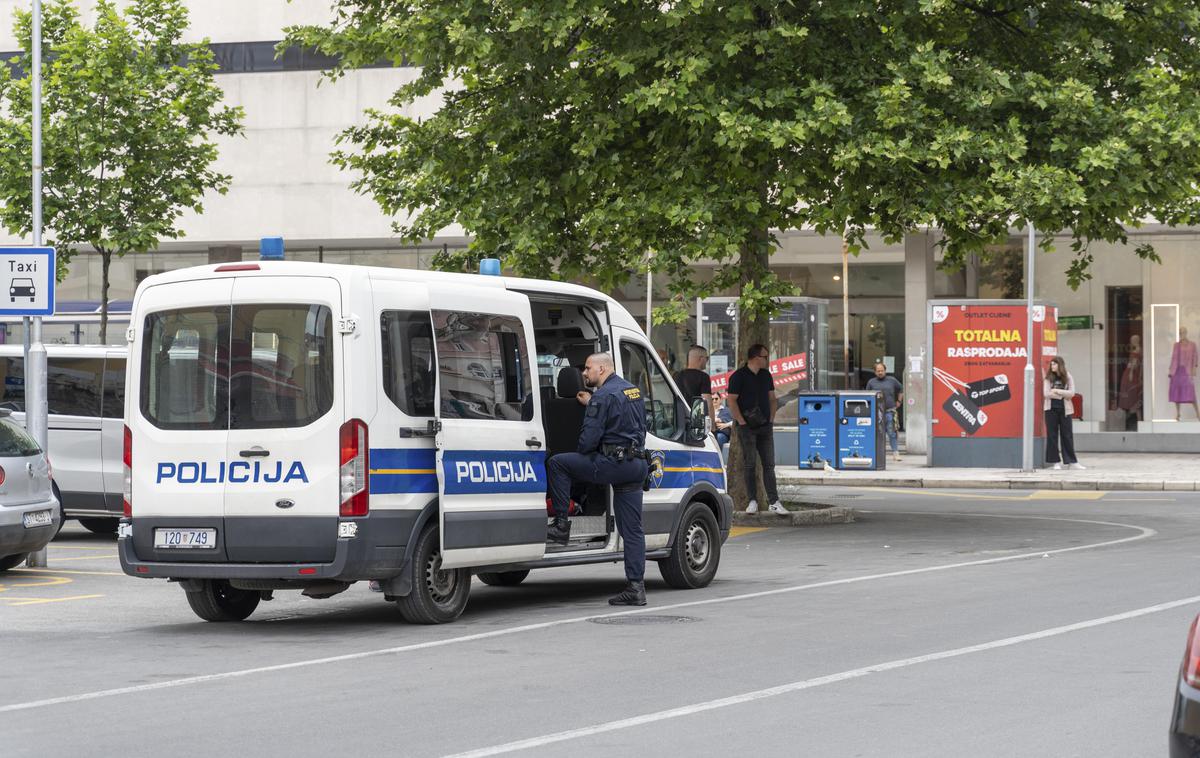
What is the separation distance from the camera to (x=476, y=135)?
19.1 metres

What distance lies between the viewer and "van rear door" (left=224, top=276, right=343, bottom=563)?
10430 mm

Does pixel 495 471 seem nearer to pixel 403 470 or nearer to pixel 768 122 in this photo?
pixel 403 470

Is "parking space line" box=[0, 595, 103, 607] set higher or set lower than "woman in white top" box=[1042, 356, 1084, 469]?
lower

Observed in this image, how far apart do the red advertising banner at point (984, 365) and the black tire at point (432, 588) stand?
1849cm

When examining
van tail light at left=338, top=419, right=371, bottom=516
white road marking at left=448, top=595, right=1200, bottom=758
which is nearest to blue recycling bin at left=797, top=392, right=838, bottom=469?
white road marking at left=448, top=595, right=1200, bottom=758

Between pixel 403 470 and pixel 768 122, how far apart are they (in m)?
7.49

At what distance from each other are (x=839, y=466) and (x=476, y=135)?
40.6ft

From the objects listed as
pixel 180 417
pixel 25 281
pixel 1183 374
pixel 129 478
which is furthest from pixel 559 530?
pixel 1183 374

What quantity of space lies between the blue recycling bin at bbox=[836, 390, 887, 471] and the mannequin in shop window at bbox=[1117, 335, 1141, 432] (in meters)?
8.82

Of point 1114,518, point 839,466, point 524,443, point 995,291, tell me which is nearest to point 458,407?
point 524,443

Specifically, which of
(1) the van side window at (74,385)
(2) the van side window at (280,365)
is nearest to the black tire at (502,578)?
(2) the van side window at (280,365)

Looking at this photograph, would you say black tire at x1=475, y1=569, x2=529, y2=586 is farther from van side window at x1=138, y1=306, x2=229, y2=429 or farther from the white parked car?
the white parked car

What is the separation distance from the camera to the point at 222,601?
38.0 feet

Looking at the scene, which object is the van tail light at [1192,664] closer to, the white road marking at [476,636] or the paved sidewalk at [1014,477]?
the white road marking at [476,636]
